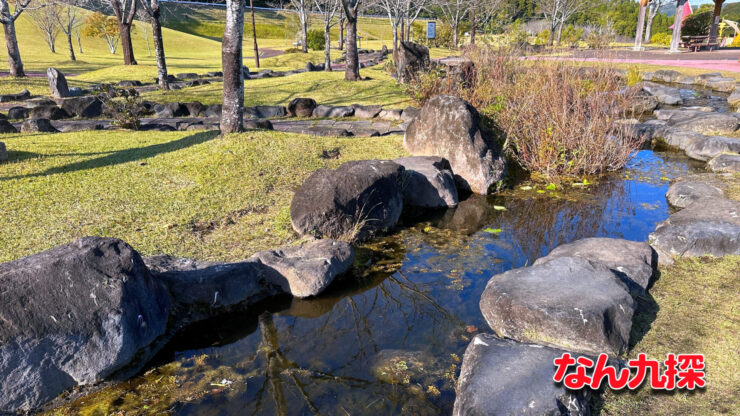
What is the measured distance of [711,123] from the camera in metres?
11.5

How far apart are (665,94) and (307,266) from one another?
16381mm

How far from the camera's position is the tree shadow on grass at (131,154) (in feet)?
27.1

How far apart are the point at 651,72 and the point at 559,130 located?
17240 mm

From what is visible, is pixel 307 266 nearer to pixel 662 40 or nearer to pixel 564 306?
pixel 564 306

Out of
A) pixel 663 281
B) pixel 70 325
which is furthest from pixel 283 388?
pixel 663 281

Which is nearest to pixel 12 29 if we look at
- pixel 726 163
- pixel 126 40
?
pixel 126 40

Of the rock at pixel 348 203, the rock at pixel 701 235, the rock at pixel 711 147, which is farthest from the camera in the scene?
the rock at pixel 711 147

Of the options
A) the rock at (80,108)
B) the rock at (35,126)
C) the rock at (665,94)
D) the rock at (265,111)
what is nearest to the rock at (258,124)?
the rock at (265,111)

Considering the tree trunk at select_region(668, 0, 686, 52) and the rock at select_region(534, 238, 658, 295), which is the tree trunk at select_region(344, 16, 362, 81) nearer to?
the rock at select_region(534, 238, 658, 295)

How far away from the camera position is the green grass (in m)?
6.04

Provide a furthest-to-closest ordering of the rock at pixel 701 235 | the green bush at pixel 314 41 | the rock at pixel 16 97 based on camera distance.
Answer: the green bush at pixel 314 41 < the rock at pixel 16 97 < the rock at pixel 701 235

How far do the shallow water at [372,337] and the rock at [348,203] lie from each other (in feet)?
1.09

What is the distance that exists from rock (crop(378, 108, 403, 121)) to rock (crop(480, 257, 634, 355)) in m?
9.27

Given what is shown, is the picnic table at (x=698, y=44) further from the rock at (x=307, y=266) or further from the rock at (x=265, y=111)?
the rock at (x=307, y=266)
